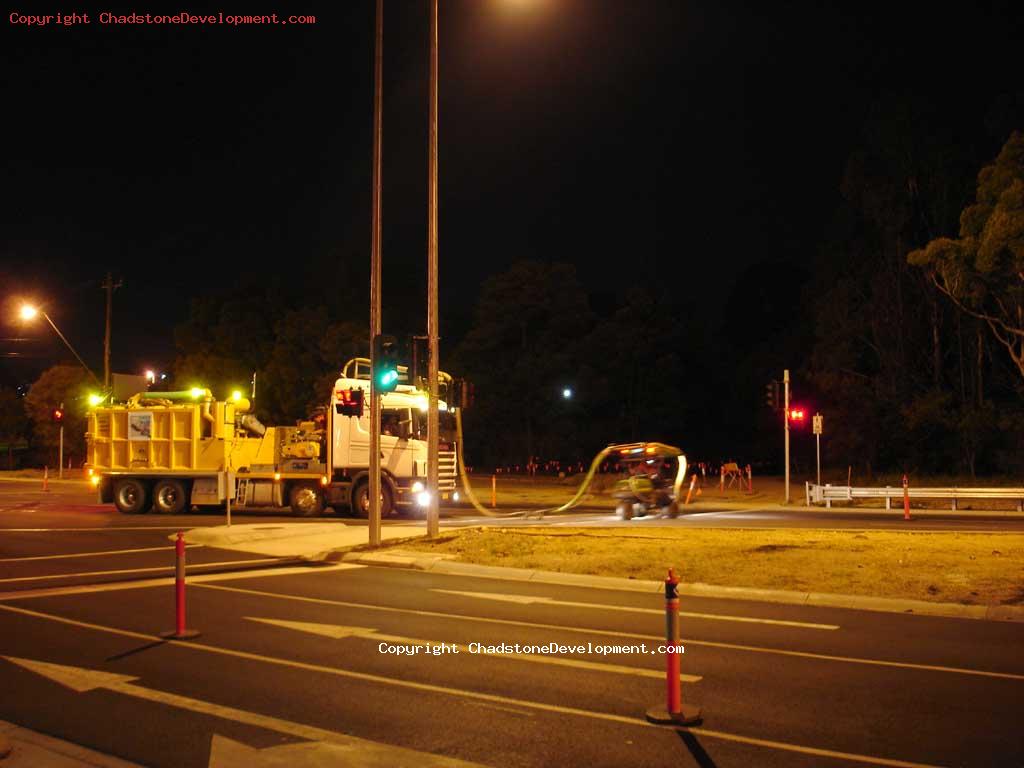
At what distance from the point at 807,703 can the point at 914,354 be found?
3843 cm

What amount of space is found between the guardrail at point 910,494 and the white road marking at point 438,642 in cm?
2258

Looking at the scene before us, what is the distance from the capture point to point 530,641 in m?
10.6

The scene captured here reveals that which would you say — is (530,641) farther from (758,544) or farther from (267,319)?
(267,319)

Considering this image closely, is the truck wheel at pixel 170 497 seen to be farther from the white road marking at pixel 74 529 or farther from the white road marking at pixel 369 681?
the white road marking at pixel 369 681

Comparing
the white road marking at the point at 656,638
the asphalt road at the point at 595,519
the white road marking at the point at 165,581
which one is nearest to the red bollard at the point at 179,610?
the white road marking at the point at 656,638

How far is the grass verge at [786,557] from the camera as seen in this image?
13609mm

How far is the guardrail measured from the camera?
30938 mm

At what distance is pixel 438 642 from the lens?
416 inches

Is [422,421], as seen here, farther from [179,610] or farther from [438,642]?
[438,642]

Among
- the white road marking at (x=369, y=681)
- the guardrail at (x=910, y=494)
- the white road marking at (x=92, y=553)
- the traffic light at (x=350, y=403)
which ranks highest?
the traffic light at (x=350, y=403)

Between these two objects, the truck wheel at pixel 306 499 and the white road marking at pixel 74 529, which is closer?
the white road marking at pixel 74 529

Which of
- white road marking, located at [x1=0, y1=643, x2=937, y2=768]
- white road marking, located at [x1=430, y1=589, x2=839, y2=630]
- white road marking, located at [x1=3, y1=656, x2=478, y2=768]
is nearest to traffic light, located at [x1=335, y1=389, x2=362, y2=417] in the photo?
white road marking, located at [x1=430, y1=589, x2=839, y2=630]

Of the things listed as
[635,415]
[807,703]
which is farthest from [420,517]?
[635,415]

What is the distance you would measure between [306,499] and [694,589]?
16797mm
